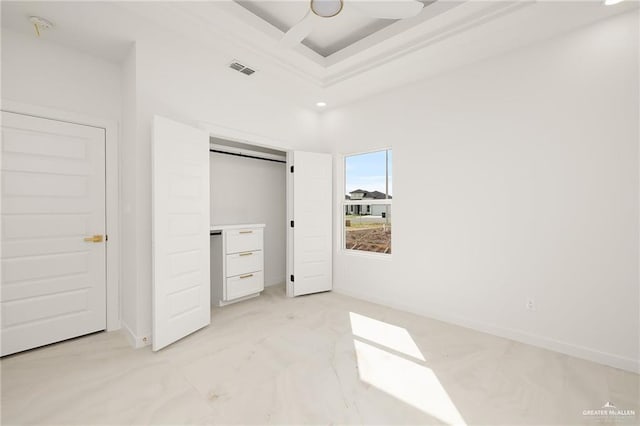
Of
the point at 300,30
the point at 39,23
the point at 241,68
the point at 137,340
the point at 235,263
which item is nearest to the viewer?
the point at 300,30

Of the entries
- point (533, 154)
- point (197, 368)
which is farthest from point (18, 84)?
point (533, 154)

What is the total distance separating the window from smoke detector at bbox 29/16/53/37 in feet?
11.0

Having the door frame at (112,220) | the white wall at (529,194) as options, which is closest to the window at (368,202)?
the white wall at (529,194)

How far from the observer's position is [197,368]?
218 cm

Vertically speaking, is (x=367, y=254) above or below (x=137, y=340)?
above

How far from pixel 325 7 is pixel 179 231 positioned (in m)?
2.21

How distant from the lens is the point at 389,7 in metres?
1.77

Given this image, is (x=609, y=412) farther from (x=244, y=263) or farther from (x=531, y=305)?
(x=244, y=263)

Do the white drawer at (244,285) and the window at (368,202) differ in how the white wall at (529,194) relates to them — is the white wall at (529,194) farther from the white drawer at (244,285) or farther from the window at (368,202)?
the white drawer at (244,285)

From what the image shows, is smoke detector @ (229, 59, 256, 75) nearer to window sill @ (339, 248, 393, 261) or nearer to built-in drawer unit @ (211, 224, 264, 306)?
built-in drawer unit @ (211, 224, 264, 306)

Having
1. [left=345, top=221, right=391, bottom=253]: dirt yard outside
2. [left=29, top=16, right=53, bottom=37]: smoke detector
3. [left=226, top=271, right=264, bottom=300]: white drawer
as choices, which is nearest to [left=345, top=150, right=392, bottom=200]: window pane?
[left=345, top=221, right=391, bottom=253]: dirt yard outside

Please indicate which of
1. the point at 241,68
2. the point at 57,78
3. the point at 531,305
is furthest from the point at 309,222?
the point at 57,78

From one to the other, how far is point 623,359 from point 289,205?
3.59 metres

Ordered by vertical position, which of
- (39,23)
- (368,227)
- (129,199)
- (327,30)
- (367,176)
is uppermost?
(327,30)
